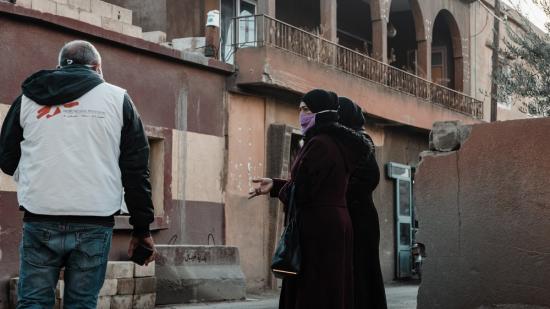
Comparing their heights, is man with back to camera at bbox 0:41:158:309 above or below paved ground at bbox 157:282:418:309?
above

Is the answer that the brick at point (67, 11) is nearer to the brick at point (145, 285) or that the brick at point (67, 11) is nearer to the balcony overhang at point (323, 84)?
the balcony overhang at point (323, 84)

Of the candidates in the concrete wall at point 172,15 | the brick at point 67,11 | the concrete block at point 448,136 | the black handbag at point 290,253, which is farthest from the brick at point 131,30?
the black handbag at point 290,253

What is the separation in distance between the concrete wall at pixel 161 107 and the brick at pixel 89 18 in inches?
18.2

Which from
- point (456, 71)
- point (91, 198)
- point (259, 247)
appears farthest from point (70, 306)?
point (456, 71)

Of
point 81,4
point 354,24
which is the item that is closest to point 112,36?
point 81,4

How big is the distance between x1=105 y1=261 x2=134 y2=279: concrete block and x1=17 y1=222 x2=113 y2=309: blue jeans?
23.9ft

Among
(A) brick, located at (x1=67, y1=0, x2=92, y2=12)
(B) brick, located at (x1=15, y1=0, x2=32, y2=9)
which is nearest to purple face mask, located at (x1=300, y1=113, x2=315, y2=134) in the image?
(B) brick, located at (x1=15, y1=0, x2=32, y2=9)

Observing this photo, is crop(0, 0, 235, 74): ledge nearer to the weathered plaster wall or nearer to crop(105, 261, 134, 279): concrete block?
crop(105, 261, 134, 279): concrete block

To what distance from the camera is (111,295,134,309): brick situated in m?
11.6

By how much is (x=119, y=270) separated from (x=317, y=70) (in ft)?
22.7

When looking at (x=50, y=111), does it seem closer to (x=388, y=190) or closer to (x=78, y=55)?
(x=78, y=55)

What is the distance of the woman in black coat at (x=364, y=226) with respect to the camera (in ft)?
22.6

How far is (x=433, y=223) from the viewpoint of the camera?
8.23 meters

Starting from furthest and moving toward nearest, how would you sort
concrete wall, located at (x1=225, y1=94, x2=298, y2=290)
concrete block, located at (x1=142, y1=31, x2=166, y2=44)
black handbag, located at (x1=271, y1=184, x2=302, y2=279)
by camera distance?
1. concrete wall, located at (x1=225, y1=94, x2=298, y2=290)
2. concrete block, located at (x1=142, y1=31, x2=166, y2=44)
3. black handbag, located at (x1=271, y1=184, x2=302, y2=279)
